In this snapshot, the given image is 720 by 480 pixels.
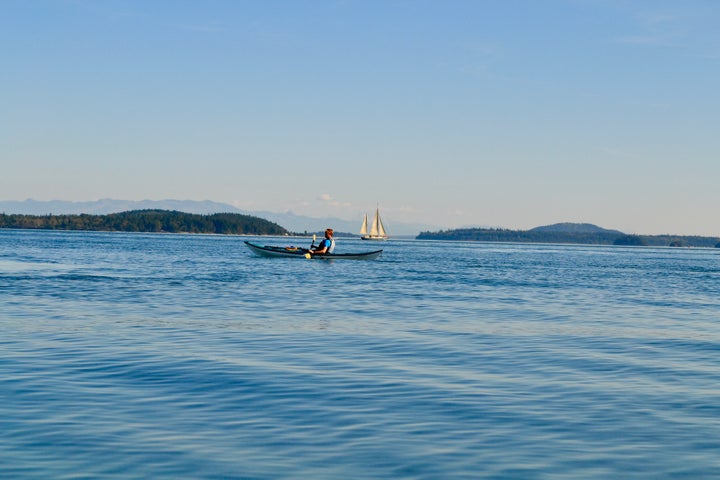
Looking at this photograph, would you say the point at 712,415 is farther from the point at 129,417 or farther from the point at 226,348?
the point at 226,348

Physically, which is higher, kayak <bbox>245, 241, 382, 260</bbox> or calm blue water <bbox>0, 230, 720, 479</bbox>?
kayak <bbox>245, 241, 382, 260</bbox>

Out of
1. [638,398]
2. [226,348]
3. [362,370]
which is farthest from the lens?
[226,348]

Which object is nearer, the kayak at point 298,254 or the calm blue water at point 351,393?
the calm blue water at point 351,393

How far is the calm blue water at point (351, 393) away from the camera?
426 inches

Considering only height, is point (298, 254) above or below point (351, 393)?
above

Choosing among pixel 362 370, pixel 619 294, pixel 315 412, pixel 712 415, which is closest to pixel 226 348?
pixel 362 370

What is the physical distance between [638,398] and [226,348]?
10136mm

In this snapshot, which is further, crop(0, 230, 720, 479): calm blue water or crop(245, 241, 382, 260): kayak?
crop(245, 241, 382, 260): kayak

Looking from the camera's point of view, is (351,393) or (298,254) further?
(298,254)

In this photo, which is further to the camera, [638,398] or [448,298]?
[448,298]

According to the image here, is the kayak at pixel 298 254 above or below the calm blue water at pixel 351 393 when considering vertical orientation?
above

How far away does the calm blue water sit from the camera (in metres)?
10.8

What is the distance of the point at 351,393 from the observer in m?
15.3

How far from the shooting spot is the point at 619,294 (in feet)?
154
